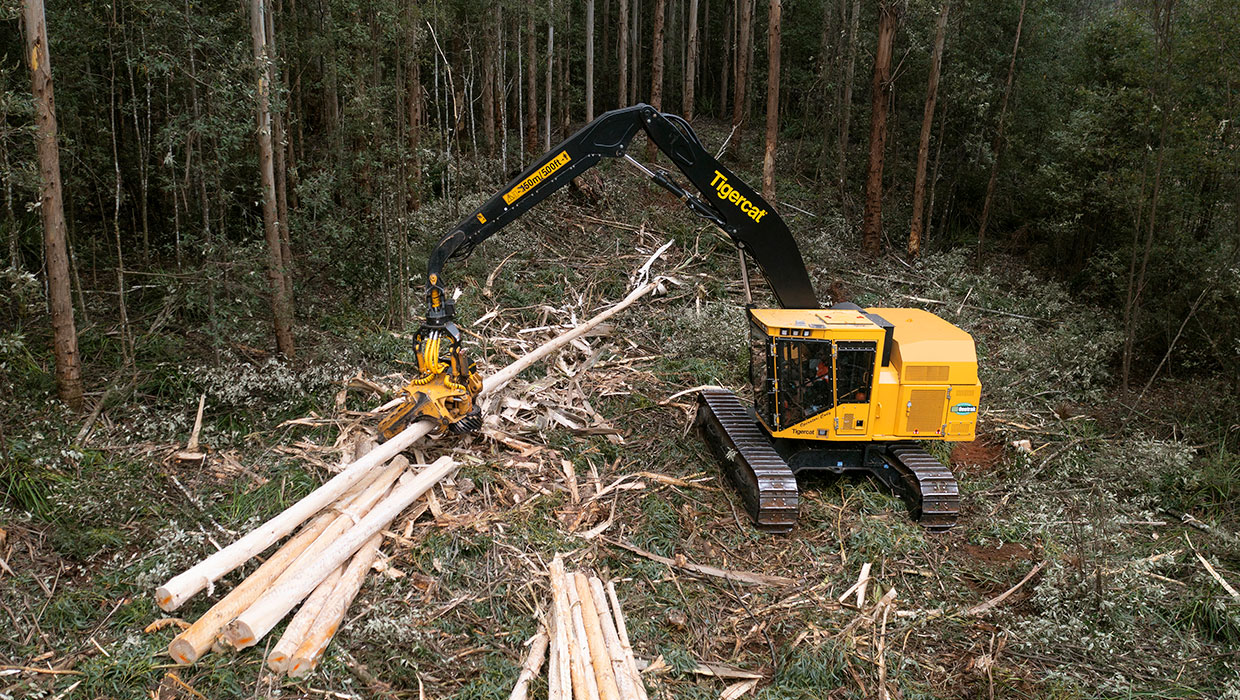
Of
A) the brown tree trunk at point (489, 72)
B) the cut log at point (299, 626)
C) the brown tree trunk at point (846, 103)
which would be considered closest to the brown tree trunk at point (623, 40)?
the brown tree trunk at point (489, 72)

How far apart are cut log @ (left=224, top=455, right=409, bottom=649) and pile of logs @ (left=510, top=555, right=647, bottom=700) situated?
1.92 meters

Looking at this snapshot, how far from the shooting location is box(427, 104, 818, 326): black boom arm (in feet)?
25.6

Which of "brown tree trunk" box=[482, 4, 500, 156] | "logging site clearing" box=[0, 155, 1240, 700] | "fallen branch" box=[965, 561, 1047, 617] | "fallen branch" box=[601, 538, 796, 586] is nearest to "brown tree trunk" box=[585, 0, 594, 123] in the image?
"brown tree trunk" box=[482, 4, 500, 156]

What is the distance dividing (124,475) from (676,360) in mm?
7225

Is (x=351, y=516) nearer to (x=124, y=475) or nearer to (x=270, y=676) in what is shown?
(x=270, y=676)

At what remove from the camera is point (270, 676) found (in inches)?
210

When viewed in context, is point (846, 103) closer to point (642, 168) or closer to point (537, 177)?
point (642, 168)

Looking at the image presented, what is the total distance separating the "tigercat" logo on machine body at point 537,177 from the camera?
7.84 meters

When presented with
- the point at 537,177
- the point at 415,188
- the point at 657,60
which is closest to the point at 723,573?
the point at 537,177

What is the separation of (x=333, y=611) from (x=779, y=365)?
4.78 m

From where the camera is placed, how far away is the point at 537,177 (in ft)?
25.8

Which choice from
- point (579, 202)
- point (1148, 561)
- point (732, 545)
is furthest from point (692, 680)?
point (579, 202)

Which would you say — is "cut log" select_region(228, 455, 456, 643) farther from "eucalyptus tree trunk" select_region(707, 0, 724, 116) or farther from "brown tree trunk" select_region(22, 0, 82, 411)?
"eucalyptus tree trunk" select_region(707, 0, 724, 116)

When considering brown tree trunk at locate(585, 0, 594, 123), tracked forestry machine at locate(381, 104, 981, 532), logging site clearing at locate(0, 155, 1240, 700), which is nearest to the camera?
logging site clearing at locate(0, 155, 1240, 700)
